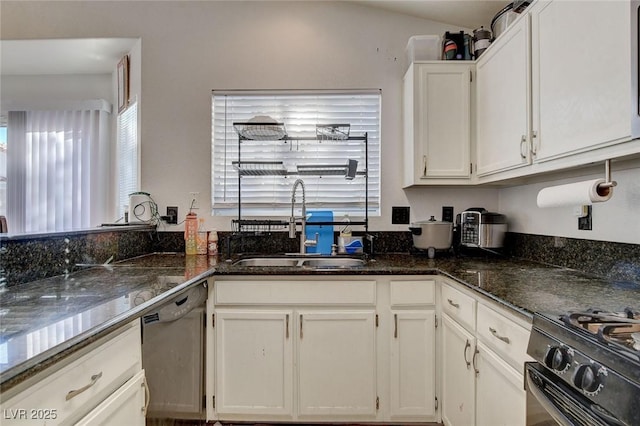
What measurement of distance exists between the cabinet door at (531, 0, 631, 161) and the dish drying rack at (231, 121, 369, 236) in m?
1.02

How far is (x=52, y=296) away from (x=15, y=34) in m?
2.40

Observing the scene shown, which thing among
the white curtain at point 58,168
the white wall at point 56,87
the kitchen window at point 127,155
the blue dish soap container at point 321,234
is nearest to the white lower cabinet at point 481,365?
the blue dish soap container at point 321,234

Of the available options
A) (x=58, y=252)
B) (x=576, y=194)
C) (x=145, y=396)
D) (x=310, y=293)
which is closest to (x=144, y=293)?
(x=145, y=396)

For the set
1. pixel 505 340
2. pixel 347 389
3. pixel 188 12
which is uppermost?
pixel 188 12

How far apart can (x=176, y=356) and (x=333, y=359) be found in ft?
2.46

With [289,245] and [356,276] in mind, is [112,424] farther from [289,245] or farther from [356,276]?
[289,245]

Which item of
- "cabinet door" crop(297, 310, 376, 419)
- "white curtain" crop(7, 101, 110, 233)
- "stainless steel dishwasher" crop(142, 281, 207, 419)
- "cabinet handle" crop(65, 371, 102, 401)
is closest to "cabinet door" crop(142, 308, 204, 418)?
"stainless steel dishwasher" crop(142, 281, 207, 419)

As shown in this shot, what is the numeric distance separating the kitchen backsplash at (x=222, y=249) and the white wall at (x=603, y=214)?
0.04 metres

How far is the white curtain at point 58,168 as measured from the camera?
9.40ft

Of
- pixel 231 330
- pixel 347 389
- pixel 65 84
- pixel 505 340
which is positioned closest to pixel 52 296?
pixel 231 330

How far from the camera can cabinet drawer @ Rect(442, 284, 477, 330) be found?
1.32 meters

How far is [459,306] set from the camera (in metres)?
1.44

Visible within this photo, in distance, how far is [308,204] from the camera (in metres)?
2.34

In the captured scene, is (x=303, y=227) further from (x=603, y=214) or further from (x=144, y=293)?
(x=603, y=214)
